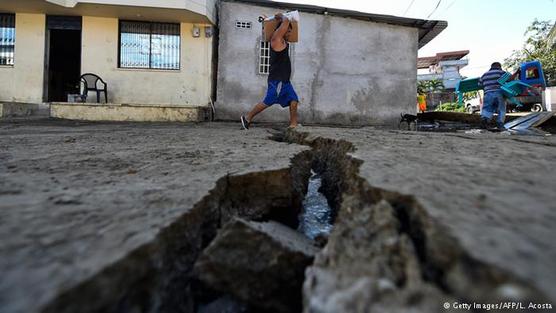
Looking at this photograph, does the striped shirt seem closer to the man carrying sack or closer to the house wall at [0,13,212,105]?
the man carrying sack

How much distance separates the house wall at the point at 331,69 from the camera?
758 cm

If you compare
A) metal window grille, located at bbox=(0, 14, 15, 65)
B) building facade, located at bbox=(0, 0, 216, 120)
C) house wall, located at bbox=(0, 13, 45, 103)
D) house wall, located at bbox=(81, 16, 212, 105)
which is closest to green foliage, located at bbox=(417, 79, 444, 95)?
house wall, located at bbox=(81, 16, 212, 105)

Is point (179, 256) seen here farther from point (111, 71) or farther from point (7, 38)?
point (7, 38)

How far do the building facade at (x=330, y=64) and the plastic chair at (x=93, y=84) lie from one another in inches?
102

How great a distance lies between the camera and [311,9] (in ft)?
25.5

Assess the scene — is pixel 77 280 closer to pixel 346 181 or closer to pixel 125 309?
pixel 125 309

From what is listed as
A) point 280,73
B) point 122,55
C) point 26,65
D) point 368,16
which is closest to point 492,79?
point 368,16

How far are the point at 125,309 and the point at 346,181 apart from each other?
108 centimetres

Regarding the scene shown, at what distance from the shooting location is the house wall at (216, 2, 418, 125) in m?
7.58

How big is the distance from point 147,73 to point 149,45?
27.2 inches

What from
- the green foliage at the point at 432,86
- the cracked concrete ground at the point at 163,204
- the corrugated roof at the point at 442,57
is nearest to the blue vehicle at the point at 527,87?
the green foliage at the point at 432,86

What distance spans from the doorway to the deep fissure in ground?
8634 millimetres

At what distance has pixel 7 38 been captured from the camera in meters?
7.81

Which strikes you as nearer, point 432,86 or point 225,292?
point 225,292
